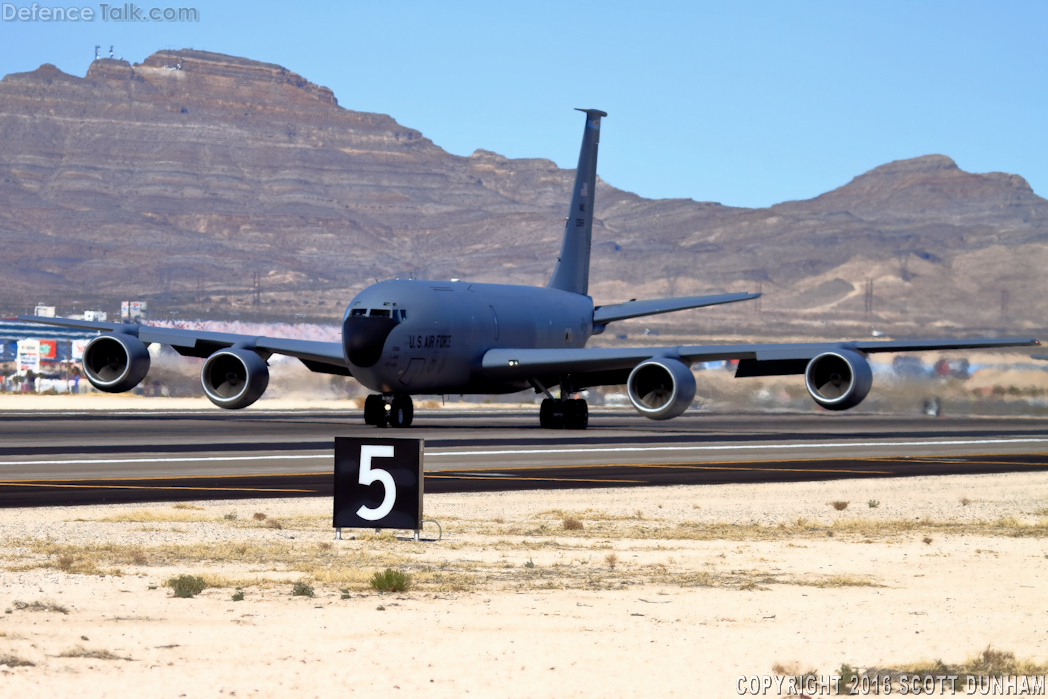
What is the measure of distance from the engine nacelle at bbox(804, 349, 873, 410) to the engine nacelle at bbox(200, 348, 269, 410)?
1552 centimetres

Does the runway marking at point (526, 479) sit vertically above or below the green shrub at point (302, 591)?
above

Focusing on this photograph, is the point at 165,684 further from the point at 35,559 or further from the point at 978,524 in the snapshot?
the point at 978,524

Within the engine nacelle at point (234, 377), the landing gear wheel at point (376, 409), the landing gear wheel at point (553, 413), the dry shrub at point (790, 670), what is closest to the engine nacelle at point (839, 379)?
the landing gear wheel at point (553, 413)

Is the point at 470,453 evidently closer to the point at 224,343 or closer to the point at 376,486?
the point at 224,343

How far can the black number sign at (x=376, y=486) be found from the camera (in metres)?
17.4

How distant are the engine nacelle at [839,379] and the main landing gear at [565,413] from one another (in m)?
7.96

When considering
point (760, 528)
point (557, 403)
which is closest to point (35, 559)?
point (760, 528)

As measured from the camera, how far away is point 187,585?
43.7 feet

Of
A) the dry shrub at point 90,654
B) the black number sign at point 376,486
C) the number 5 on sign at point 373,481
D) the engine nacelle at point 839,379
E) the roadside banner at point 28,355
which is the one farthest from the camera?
the roadside banner at point 28,355

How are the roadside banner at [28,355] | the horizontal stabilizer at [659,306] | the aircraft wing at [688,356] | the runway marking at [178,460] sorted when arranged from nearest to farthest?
the runway marking at [178,460]
the aircraft wing at [688,356]
the horizontal stabilizer at [659,306]
the roadside banner at [28,355]

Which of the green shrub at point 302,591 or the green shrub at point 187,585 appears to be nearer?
the green shrub at point 187,585

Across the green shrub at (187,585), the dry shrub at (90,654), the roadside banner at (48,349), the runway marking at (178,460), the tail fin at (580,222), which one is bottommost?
the runway marking at (178,460)

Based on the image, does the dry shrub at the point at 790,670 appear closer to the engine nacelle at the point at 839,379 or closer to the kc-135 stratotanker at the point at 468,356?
the kc-135 stratotanker at the point at 468,356

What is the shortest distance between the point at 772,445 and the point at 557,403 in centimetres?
887
